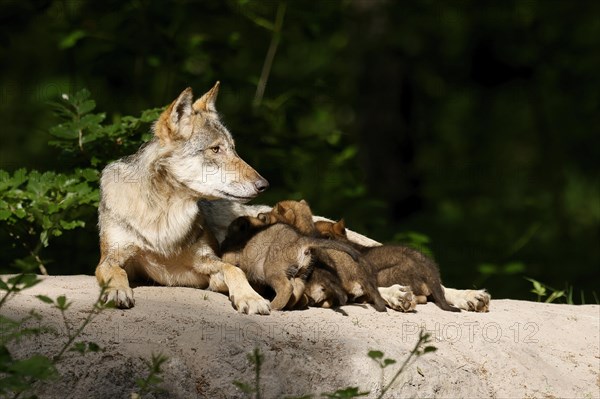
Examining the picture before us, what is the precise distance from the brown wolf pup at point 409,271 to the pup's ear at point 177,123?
1293mm

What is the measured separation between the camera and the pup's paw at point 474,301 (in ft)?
20.6

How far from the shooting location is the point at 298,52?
18.2 metres

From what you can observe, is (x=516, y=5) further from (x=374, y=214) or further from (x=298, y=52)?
(x=374, y=214)

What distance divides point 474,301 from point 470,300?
1.3 inches

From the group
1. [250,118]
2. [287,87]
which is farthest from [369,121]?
[250,118]

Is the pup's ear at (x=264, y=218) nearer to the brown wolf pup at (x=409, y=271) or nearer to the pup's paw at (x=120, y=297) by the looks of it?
the brown wolf pup at (x=409, y=271)

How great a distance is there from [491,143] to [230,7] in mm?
9847

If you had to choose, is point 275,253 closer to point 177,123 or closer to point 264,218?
point 264,218

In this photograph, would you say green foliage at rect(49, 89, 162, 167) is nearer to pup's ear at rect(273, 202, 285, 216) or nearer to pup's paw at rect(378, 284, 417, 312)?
pup's ear at rect(273, 202, 285, 216)

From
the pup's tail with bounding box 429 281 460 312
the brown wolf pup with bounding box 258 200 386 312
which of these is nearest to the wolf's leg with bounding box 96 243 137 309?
the brown wolf pup with bounding box 258 200 386 312

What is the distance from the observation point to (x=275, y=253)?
5.82m

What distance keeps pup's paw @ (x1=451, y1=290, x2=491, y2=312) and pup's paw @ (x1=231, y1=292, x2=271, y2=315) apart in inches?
64.6

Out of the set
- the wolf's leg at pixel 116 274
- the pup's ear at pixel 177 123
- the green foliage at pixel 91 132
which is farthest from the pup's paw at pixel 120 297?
the green foliage at pixel 91 132

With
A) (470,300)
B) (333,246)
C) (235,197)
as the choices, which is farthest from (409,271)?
(235,197)
